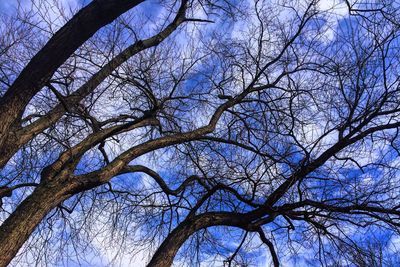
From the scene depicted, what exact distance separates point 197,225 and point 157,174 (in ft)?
4.08

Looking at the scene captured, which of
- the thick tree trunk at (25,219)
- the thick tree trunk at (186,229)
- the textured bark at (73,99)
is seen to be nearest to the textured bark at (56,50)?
the thick tree trunk at (25,219)

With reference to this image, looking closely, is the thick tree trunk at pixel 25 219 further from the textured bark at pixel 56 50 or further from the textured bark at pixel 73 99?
the textured bark at pixel 73 99

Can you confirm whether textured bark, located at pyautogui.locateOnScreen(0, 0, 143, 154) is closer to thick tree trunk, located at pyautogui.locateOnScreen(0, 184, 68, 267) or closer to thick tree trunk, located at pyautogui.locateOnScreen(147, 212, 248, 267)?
thick tree trunk, located at pyautogui.locateOnScreen(0, 184, 68, 267)

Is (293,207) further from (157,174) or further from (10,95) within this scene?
(10,95)

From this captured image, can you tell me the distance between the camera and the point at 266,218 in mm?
4590

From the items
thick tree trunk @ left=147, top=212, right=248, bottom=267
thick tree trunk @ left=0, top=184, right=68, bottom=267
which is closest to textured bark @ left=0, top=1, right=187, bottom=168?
thick tree trunk @ left=0, top=184, right=68, bottom=267

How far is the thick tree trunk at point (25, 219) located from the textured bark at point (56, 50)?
557mm

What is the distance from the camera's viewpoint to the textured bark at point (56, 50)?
3.31 meters

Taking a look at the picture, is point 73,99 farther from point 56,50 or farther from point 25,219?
point 25,219

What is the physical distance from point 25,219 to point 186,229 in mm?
1594

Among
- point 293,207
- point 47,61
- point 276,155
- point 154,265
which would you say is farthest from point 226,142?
point 47,61

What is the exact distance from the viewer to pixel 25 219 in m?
3.53

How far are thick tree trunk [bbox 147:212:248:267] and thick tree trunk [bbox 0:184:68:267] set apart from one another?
1.05 metres

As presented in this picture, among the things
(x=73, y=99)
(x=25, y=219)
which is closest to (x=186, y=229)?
(x=25, y=219)
